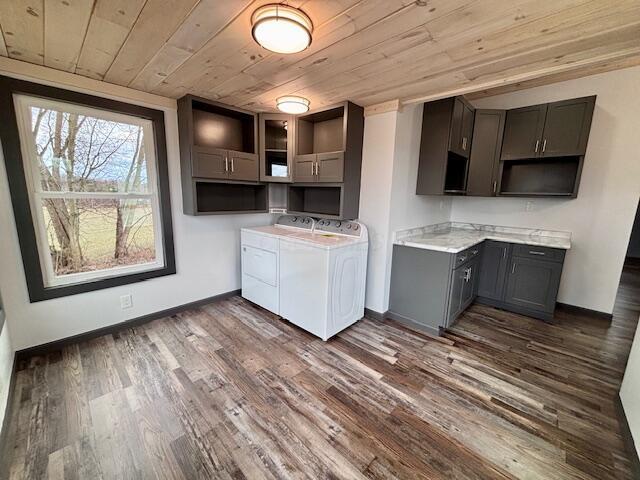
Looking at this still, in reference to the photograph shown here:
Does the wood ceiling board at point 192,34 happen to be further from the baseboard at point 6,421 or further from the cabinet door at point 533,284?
the cabinet door at point 533,284

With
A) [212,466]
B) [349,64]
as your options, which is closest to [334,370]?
[212,466]

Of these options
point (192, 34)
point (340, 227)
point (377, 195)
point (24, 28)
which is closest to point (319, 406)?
point (340, 227)

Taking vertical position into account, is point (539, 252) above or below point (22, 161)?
below

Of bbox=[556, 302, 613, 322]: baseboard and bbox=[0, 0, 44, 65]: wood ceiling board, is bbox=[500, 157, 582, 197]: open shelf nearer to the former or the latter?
bbox=[556, 302, 613, 322]: baseboard

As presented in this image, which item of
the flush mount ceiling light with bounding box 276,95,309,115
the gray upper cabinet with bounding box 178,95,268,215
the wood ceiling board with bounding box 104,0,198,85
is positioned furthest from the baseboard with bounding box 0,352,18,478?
the flush mount ceiling light with bounding box 276,95,309,115

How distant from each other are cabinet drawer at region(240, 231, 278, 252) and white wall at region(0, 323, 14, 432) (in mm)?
1962

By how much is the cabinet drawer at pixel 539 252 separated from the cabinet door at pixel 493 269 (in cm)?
10

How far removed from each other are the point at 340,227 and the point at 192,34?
78.5 inches

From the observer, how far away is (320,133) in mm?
3125

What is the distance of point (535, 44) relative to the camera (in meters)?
1.50

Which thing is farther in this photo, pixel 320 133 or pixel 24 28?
pixel 320 133

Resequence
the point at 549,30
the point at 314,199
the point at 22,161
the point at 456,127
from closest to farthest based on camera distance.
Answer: the point at 549,30 < the point at 22,161 < the point at 456,127 < the point at 314,199

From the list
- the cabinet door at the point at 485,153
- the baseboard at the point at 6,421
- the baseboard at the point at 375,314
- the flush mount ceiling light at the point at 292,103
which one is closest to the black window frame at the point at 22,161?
the baseboard at the point at 6,421

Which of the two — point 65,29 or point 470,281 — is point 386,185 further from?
point 65,29
